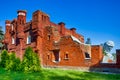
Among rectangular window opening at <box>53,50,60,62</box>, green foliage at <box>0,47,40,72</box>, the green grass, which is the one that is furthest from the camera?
rectangular window opening at <box>53,50,60,62</box>

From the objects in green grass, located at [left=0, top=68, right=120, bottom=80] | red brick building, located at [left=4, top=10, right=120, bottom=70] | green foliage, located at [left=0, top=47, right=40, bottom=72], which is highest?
red brick building, located at [left=4, top=10, right=120, bottom=70]

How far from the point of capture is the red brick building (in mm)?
32906

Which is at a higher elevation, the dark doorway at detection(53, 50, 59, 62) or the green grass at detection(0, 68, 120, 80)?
the dark doorway at detection(53, 50, 59, 62)

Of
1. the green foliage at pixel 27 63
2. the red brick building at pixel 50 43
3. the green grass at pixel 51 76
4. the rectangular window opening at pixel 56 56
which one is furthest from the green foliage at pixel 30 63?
the rectangular window opening at pixel 56 56

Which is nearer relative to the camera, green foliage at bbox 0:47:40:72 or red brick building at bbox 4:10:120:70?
green foliage at bbox 0:47:40:72

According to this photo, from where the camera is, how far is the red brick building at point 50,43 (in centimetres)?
3291

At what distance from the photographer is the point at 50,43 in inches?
1435

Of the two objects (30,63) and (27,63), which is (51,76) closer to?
(30,63)

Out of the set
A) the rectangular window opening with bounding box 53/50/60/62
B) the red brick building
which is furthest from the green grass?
the rectangular window opening with bounding box 53/50/60/62

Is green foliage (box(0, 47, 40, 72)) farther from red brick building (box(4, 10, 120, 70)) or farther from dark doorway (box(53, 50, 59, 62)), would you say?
dark doorway (box(53, 50, 59, 62))

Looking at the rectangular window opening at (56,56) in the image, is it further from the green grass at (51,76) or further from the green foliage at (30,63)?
the green grass at (51,76)

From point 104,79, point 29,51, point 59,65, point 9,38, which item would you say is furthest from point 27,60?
point 9,38

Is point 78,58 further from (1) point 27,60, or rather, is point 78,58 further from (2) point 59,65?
(1) point 27,60

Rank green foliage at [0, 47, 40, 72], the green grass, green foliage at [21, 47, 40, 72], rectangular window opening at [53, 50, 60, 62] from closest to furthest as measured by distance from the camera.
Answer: the green grass < green foliage at [21, 47, 40, 72] < green foliage at [0, 47, 40, 72] < rectangular window opening at [53, 50, 60, 62]
